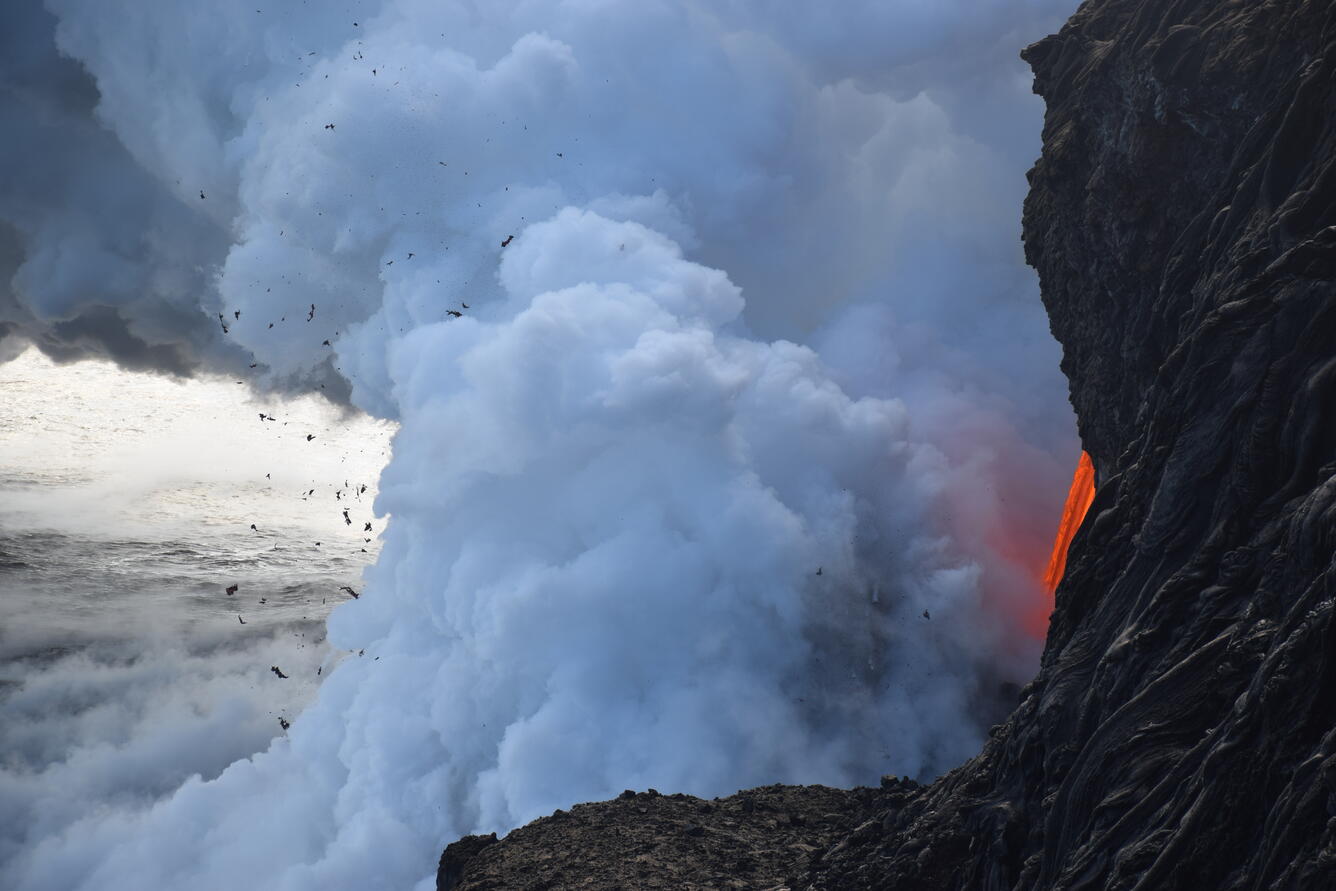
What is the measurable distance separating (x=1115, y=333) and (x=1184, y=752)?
23728mm

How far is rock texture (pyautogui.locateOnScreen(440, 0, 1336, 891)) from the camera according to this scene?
17297mm

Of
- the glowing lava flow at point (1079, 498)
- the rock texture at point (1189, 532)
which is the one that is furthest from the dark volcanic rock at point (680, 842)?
the glowing lava flow at point (1079, 498)

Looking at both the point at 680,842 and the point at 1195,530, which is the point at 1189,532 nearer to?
the point at 1195,530

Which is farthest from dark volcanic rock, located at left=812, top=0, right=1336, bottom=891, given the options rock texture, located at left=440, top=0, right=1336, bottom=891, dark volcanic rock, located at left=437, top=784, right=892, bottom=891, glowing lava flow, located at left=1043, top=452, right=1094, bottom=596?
glowing lava flow, located at left=1043, top=452, right=1094, bottom=596

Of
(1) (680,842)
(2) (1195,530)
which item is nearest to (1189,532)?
(2) (1195,530)

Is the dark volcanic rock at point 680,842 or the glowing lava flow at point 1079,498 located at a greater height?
the glowing lava flow at point 1079,498

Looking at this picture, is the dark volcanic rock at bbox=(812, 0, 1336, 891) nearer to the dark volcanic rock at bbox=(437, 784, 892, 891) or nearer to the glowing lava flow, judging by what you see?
the dark volcanic rock at bbox=(437, 784, 892, 891)

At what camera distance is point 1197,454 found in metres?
24.5

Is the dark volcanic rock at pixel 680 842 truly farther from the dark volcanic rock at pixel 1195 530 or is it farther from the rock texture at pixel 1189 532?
the dark volcanic rock at pixel 1195 530

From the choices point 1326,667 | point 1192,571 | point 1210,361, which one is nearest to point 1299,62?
point 1210,361

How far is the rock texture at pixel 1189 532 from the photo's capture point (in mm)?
17297

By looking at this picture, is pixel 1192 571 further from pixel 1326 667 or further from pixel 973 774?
pixel 973 774

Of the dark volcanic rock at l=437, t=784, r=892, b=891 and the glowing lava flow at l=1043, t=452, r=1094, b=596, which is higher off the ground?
the glowing lava flow at l=1043, t=452, r=1094, b=596

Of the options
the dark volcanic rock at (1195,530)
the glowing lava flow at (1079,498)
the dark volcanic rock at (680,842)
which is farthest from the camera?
the glowing lava flow at (1079,498)
